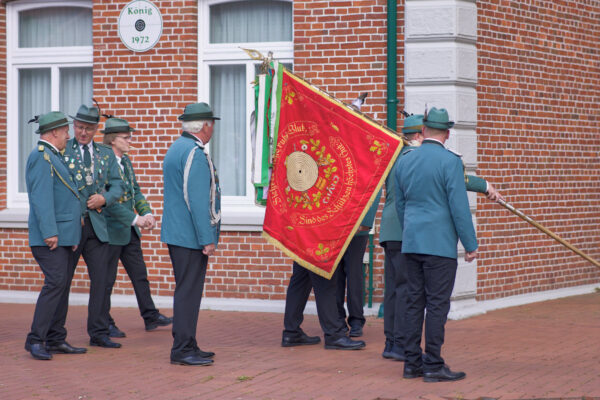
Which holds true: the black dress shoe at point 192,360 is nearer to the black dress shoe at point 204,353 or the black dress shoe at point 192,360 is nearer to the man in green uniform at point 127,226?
the black dress shoe at point 204,353

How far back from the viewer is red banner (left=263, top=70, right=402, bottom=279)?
7980 millimetres

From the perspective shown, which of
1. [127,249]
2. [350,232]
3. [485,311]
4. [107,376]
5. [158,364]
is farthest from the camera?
[485,311]

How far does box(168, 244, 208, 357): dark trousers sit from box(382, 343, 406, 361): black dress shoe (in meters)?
1.53

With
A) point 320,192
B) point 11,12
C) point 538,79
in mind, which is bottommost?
point 320,192

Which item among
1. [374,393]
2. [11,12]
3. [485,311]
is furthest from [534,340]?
[11,12]

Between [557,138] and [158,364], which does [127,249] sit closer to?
[158,364]

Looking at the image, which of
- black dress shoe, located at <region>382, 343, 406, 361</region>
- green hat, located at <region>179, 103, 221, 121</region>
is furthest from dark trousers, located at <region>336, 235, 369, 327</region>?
green hat, located at <region>179, 103, 221, 121</region>

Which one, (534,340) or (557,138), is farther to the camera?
(557,138)

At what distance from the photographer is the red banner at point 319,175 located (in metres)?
7.98

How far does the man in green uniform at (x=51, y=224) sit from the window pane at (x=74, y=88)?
3.67 meters

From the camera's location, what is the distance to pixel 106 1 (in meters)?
11.0

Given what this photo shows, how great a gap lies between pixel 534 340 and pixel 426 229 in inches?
90.2

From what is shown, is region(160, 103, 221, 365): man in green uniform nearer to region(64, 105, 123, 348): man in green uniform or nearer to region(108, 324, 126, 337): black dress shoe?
region(64, 105, 123, 348): man in green uniform

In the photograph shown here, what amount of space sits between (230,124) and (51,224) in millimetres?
3815
